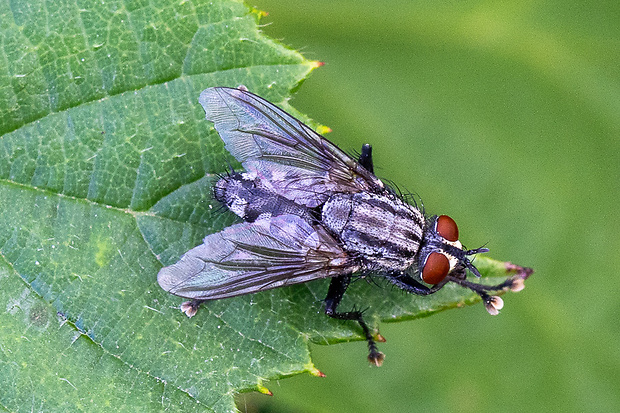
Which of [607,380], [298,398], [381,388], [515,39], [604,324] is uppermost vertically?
[515,39]

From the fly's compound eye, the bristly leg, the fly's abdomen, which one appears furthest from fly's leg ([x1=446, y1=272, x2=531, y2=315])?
the fly's abdomen

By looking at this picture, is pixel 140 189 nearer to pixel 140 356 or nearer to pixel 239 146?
pixel 239 146

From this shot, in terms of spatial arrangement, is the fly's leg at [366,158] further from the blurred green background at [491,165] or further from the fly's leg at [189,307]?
the fly's leg at [189,307]

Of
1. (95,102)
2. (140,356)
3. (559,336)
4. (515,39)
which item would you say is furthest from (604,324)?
(95,102)

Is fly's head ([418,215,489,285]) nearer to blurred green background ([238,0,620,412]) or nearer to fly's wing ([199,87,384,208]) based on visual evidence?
fly's wing ([199,87,384,208])

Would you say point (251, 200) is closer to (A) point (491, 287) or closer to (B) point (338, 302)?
(B) point (338, 302)

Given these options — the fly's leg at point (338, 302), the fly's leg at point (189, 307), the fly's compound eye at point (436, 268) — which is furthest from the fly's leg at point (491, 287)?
the fly's leg at point (189, 307)

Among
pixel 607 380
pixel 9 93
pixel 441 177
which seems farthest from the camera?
pixel 441 177
